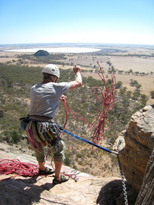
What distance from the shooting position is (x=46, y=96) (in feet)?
7.84

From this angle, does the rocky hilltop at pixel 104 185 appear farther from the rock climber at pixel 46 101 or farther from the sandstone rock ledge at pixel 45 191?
the rock climber at pixel 46 101

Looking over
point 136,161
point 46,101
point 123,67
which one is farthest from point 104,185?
point 123,67

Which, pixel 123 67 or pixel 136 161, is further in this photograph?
pixel 123 67

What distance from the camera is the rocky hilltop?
8.06 ft

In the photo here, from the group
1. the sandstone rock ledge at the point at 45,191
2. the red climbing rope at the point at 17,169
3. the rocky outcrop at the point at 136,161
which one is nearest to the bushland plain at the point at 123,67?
the rocky outcrop at the point at 136,161

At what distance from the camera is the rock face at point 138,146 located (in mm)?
2341

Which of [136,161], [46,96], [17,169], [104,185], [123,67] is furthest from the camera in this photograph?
[123,67]

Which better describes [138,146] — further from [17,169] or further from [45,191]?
[17,169]

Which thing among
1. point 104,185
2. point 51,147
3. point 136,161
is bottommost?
point 104,185

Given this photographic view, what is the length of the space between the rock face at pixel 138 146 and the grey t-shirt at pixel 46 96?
1.34 meters

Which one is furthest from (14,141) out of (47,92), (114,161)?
(47,92)

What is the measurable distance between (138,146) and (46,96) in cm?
174

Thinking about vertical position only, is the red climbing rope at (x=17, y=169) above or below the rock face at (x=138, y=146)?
below

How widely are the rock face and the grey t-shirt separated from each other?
1343mm
